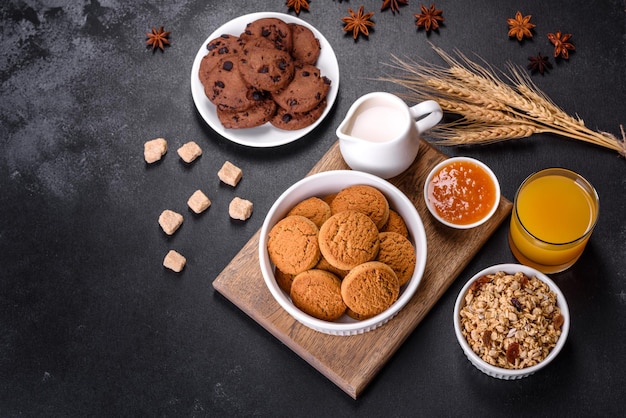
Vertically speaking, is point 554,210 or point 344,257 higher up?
point 554,210

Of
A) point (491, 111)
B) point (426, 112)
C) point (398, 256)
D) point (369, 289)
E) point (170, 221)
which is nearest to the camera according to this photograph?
point (369, 289)

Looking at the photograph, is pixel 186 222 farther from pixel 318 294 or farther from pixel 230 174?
pixel 318 294

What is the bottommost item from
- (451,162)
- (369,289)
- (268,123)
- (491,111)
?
(268,123)

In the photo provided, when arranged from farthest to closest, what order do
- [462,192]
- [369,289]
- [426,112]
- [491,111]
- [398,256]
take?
1. [491,111]
2. [462,192]
3. [426,112]
4. [398,256]
5. [369,289]

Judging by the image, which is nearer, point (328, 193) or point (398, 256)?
point (398, 256)

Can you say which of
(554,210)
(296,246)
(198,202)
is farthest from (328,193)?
(554,210)

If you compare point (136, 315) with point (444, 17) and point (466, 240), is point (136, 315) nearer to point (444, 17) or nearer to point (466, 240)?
point (466, 240)

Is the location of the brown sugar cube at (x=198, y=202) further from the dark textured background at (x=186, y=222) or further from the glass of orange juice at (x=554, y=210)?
the glass of orange juice at (x=554, y=210)

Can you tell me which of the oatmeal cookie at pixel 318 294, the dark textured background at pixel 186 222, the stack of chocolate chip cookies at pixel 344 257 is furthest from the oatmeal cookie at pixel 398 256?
the dark textured background at pixel 186 222

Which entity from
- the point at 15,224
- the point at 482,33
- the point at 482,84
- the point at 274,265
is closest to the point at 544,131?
the point at 482,84
